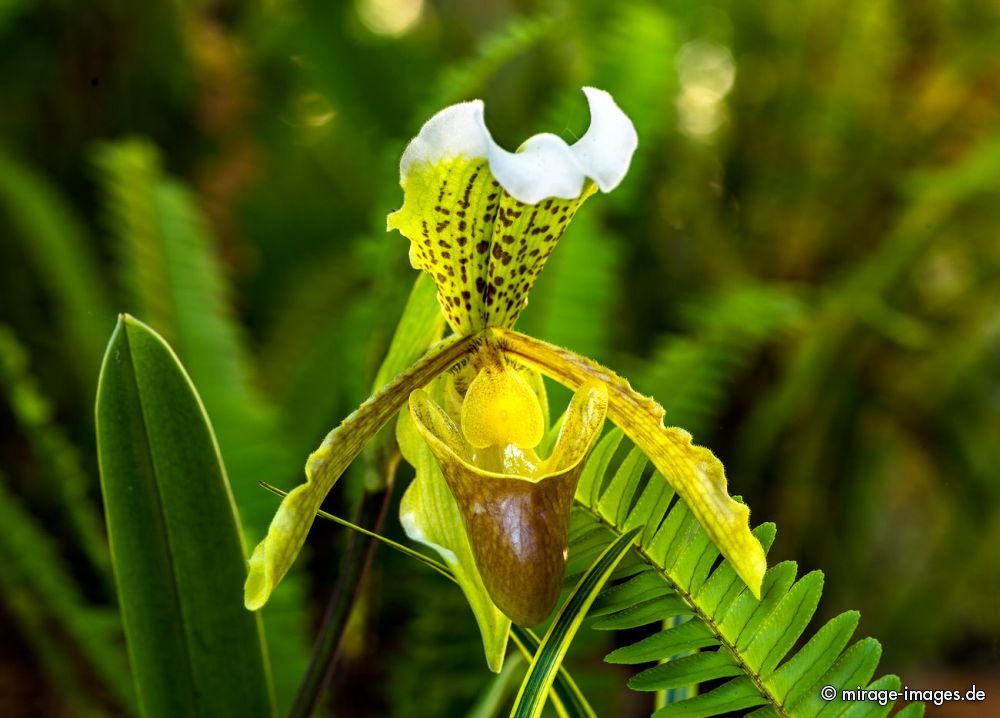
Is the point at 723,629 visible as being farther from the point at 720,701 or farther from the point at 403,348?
the point at 403,348

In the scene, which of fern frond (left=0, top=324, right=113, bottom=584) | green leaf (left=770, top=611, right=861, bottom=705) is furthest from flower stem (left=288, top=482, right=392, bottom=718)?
fern frond (left=0, top=324, right=113, bottom=584)

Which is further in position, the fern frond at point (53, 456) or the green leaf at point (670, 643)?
the fern frond at point (53, 456)

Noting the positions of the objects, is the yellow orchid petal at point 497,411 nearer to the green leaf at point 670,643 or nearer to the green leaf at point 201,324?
the green leaf at point 670,643

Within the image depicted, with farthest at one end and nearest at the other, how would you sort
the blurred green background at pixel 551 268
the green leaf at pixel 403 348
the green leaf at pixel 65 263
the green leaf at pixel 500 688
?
1. the green leaf at pixel 65 263
2. the blurred green background at pixel 551 268
3. the green leaf at pixel 500 688
4. the green leaf at pixel 403 348

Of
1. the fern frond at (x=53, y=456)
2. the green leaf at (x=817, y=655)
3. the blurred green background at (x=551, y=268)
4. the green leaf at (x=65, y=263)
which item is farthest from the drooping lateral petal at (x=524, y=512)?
the green leaf at (x=65, y=263)

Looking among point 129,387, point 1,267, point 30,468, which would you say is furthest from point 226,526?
point 1,267

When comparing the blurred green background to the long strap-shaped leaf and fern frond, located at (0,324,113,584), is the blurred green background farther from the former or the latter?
the long strap-shaped leaf
